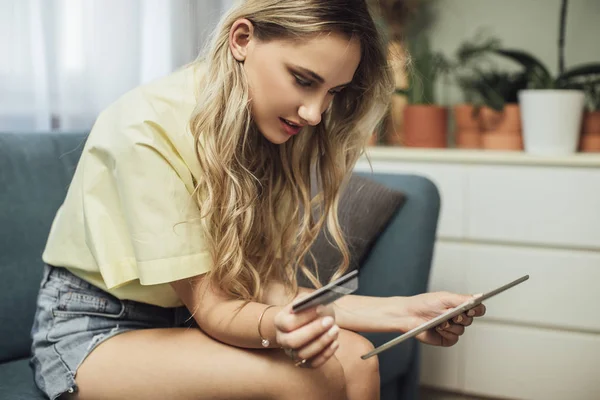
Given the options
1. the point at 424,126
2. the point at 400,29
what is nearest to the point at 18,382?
the point at 424,126

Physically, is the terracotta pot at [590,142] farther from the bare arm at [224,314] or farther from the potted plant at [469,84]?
the bare arm at [224,314]

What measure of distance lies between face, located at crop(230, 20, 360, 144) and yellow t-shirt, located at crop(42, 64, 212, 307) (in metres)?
0.12

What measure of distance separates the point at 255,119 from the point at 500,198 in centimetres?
114

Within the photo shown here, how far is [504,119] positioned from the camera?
2295 mm

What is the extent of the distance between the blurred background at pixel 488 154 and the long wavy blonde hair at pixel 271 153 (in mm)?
475

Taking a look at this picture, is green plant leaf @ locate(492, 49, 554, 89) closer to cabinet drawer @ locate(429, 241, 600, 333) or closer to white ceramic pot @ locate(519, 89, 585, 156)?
white ceramic pot @ locate(519, 89, 585, 156)

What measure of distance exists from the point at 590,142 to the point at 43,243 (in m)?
1.62

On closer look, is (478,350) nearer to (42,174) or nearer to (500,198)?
(500,198)

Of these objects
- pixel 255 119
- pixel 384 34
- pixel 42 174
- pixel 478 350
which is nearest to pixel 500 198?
pixel 478 350

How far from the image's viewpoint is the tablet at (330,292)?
0.83m

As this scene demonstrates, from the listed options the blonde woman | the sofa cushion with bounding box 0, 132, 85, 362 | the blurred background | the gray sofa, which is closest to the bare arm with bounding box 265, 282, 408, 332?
the blonde woman

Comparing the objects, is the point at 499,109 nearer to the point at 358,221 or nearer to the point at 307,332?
the point at 358,221

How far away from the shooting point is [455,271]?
2.14 metres

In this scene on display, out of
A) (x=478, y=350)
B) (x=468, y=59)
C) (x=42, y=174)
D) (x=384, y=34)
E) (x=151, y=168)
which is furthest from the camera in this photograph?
(x=468, y=59)
